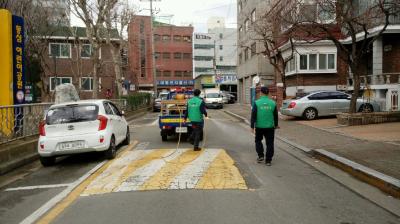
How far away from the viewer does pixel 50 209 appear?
6.03 metres

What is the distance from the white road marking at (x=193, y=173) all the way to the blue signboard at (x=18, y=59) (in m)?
6.17

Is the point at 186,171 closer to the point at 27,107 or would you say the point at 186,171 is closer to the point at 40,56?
the point at 27,107

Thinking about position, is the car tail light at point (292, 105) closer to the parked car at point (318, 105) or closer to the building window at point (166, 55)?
the parked car at point (318, 105)

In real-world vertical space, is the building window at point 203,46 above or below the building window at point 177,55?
above

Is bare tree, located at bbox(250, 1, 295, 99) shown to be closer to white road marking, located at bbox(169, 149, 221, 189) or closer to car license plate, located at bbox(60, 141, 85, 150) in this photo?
white road marking, located at bbox(169, 149, 221, 189)

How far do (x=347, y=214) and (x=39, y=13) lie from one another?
2371 cm

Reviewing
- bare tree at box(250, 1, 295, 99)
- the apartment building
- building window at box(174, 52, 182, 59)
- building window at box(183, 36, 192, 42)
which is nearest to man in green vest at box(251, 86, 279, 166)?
bare tree at box(250, 1, 295, 99)

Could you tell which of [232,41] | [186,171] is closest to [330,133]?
[186,171]

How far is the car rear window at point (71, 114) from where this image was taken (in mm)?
9977

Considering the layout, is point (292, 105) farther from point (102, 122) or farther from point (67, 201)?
point (67, 201)

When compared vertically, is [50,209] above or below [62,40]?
below

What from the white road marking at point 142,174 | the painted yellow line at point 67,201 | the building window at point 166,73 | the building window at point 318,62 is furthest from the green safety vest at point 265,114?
the building window at point 166,73

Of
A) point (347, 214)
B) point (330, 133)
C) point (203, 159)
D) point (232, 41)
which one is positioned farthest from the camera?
point (232, 41)

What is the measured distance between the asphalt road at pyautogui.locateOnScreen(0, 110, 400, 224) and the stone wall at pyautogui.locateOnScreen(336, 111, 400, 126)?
7830mm
